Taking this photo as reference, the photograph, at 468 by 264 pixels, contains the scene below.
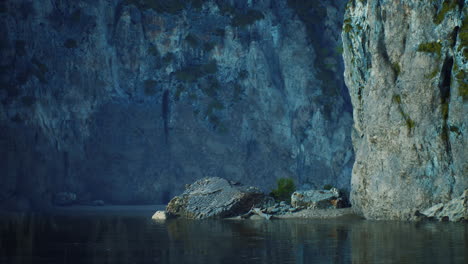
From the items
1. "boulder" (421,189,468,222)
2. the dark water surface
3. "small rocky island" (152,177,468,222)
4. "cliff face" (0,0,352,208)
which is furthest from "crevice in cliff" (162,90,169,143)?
the dark water surface

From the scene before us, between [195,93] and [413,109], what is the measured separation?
92.4 meters

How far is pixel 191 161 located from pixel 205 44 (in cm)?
2460

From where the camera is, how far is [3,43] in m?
120

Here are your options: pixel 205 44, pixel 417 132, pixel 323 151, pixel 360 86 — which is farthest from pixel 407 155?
pixel 205 44

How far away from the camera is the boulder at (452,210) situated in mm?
42656

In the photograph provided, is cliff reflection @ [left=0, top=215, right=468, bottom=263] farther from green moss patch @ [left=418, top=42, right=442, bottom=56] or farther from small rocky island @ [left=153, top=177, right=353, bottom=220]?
small rocky island @ [left=153, top=177, right=353, bottom=220]

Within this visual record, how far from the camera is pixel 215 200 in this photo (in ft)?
203

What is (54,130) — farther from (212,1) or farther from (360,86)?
(360,86)

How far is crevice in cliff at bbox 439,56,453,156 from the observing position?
46.5 m

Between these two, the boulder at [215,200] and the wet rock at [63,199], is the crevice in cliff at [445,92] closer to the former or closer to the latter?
the boulder at [215,200]

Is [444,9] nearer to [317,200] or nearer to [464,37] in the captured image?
[464,37]

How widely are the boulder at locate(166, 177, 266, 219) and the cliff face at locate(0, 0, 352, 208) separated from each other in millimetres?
68487

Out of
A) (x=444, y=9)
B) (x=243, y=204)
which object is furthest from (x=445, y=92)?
(x=243, y=204)

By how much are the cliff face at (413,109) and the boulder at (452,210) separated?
37.8 inches
